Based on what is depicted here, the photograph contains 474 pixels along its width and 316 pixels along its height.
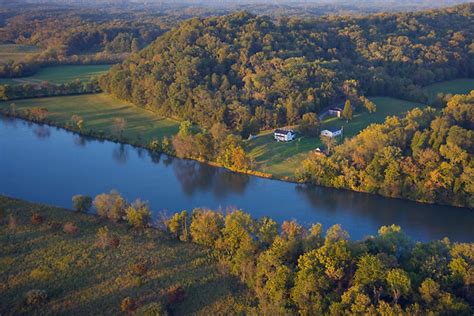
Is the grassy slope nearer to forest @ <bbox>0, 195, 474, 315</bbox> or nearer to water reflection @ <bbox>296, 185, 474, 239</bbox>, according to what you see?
forest @ <bbox>0, 195, 474, 315</bbox>

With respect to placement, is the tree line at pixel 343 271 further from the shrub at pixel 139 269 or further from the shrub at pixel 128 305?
the shrub at pixel 128 305

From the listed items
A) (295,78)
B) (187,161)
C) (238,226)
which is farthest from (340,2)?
(238,226)

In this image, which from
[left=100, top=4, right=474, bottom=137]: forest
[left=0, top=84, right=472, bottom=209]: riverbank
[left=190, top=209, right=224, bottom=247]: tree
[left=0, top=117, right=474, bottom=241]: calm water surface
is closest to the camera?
[left=190, top=209, right=224, bottom=247]: tree

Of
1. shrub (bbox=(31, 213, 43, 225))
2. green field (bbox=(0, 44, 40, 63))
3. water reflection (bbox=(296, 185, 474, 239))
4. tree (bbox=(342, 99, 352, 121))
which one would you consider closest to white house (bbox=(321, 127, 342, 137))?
tree (bbox=(342, 99, 352, 121))

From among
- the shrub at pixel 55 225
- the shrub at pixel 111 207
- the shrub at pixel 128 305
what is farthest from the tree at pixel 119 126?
the shrub at pixel 128 305

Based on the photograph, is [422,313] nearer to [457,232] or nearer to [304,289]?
[304,289]
